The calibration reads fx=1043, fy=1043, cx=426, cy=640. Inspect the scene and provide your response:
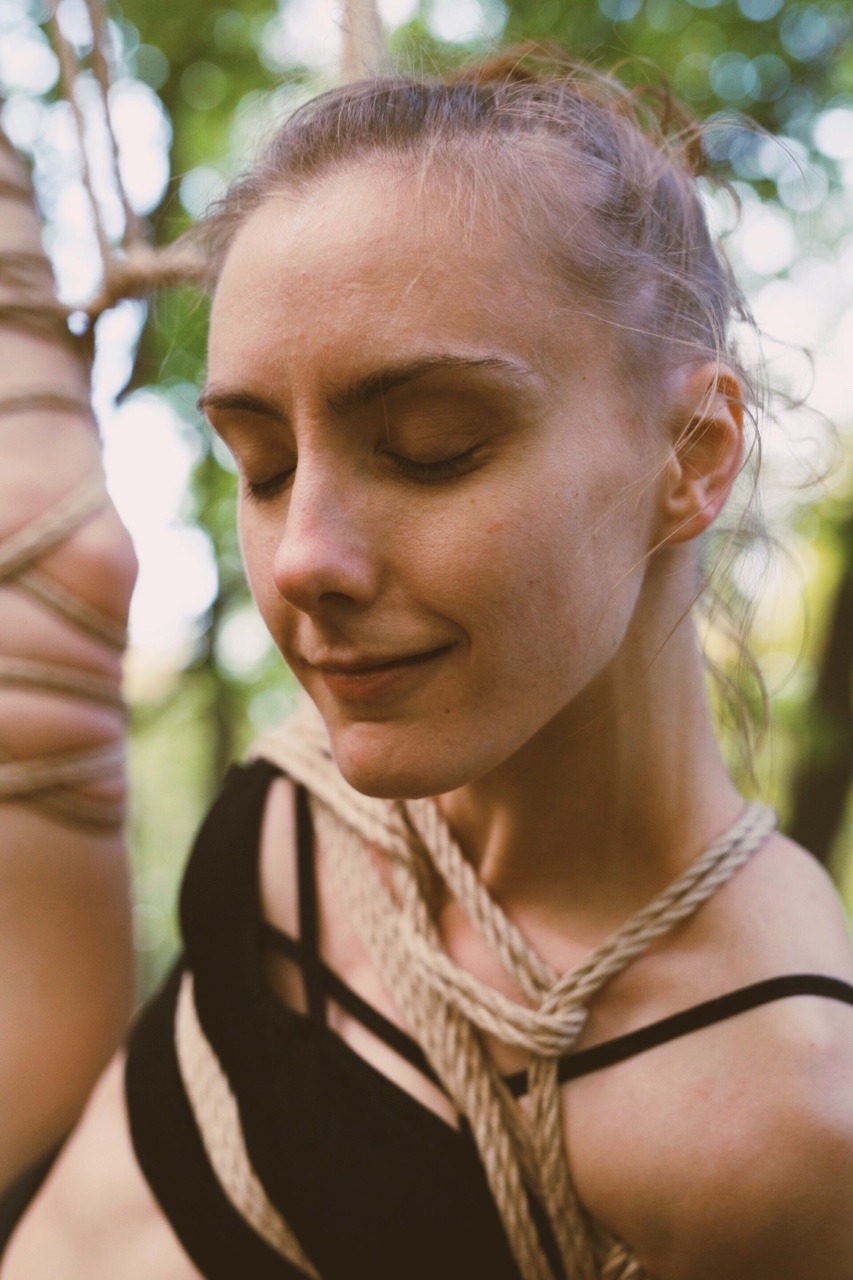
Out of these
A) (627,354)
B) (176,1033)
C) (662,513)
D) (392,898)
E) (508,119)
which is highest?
(508,119)

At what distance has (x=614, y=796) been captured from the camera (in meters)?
0.89

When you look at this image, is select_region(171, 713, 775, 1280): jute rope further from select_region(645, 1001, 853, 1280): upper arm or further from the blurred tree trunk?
the blurred tree trunk

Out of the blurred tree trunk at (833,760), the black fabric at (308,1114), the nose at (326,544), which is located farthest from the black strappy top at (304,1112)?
the blurred tree trunk at (833,760)

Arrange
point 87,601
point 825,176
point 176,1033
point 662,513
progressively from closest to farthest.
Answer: point 662,513 → point 176,1033 → point 87,601 → point 825,176

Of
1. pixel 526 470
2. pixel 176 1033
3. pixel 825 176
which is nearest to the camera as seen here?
pixel 526 470

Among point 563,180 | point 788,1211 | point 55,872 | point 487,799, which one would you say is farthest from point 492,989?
point 563,180

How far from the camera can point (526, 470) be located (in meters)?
0.70

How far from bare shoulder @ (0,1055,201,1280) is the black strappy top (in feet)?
0.10

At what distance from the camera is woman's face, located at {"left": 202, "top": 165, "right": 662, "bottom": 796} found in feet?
2.26

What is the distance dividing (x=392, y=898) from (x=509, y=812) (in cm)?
14

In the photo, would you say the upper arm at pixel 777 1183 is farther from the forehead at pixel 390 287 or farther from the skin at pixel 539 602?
the forehead at pixel 390 287

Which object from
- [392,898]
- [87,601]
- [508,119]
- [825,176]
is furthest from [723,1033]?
[825,176]

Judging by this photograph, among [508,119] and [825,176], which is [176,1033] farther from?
[825,176]

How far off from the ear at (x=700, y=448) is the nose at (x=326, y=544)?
24cm
